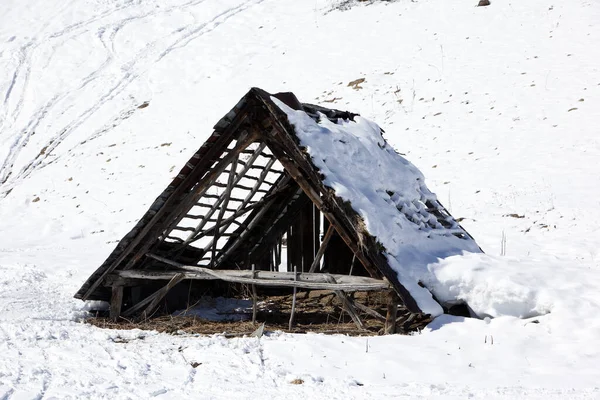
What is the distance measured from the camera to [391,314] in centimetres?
655

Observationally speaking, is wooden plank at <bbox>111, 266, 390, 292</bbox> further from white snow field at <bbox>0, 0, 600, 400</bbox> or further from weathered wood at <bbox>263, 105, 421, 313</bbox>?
white snow field at <bbox>0, 0, 600, 400</bbox>

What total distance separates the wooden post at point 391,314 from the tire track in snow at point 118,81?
16.4m

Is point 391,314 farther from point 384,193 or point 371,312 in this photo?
point 384,193

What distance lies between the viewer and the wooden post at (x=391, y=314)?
6496 mm

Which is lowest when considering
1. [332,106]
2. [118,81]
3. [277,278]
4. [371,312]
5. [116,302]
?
[371,312]

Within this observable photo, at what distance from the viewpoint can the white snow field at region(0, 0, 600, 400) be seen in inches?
214

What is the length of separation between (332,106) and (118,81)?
11.1 m

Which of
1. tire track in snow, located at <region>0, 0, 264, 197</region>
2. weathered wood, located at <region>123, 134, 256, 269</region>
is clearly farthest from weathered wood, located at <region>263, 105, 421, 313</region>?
tire track in snow, located at <region>0, 0, 264, 197</region>

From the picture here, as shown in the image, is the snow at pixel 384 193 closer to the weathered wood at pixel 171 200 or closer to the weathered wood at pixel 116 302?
the weathered wood at pixel 171 200

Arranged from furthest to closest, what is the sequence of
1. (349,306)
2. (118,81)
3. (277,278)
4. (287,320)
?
1. (118,81)
2. (287,320)
3. (277,278)
4. (349,306)

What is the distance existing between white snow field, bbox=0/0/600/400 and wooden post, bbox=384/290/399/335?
0.57ft

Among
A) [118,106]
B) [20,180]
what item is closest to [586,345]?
[20,180]

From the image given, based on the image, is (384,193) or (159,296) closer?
(384,193)

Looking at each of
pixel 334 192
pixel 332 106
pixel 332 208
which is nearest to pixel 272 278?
pixel 332 208
